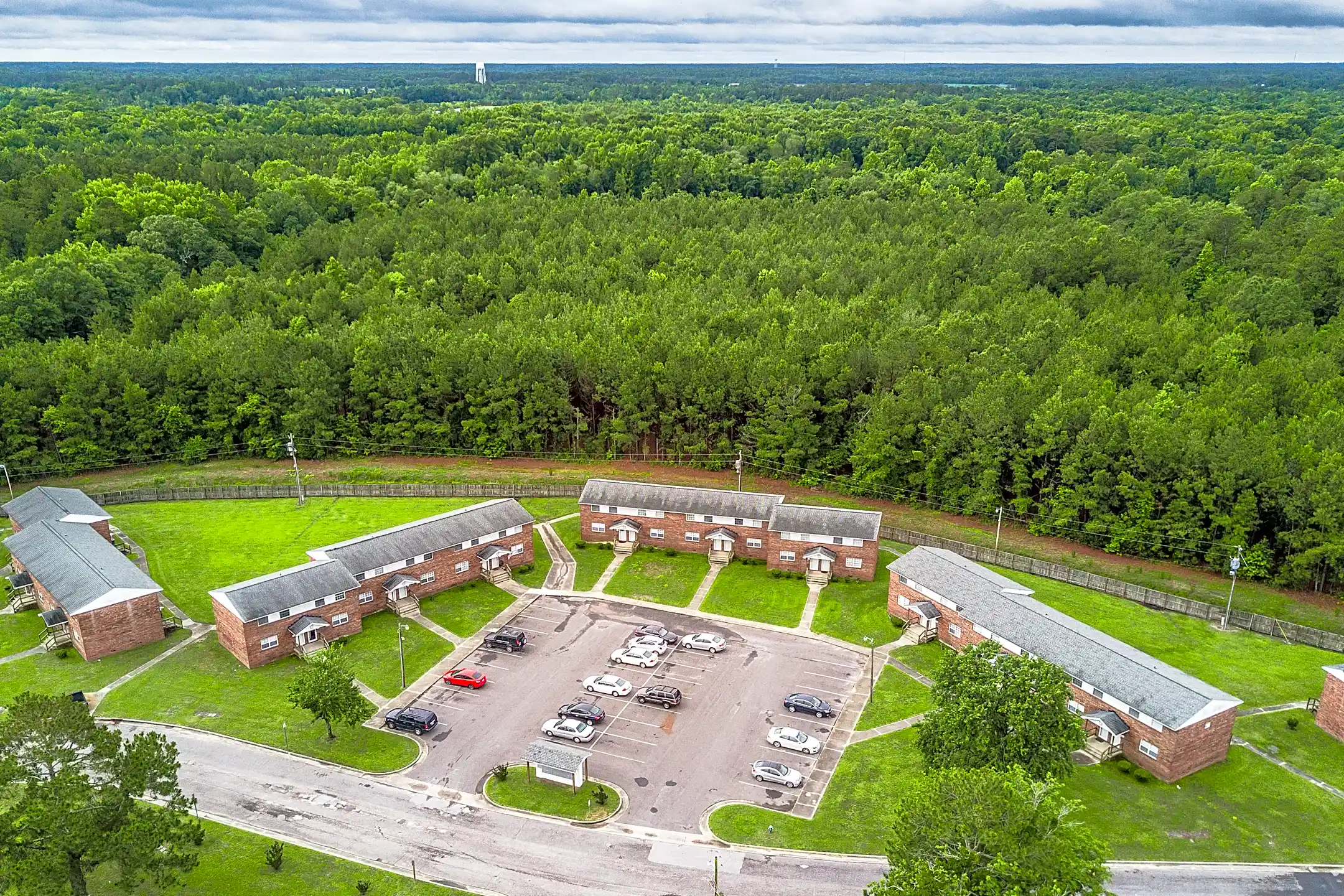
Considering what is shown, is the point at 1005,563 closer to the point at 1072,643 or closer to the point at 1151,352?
the point at 1072,643

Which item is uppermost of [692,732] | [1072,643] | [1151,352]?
[1151,352]

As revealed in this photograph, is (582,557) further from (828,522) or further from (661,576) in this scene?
(828,522)

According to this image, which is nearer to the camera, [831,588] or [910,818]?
[910,818]

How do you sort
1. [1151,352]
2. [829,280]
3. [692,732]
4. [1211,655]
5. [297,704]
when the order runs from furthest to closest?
[829,280] → [1151,352] → [1211,655] → [692,732] → [297,704]

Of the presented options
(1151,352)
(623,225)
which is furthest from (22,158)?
(1151,352)

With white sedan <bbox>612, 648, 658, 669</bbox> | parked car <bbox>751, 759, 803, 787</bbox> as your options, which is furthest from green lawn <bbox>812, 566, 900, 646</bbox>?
parked car <bbox>751, 759, 803, 787</bbox>

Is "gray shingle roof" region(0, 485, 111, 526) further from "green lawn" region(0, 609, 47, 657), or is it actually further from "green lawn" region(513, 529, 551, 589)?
"green lawn" region(513, 529, 551, 589)

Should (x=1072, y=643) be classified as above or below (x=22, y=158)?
below
